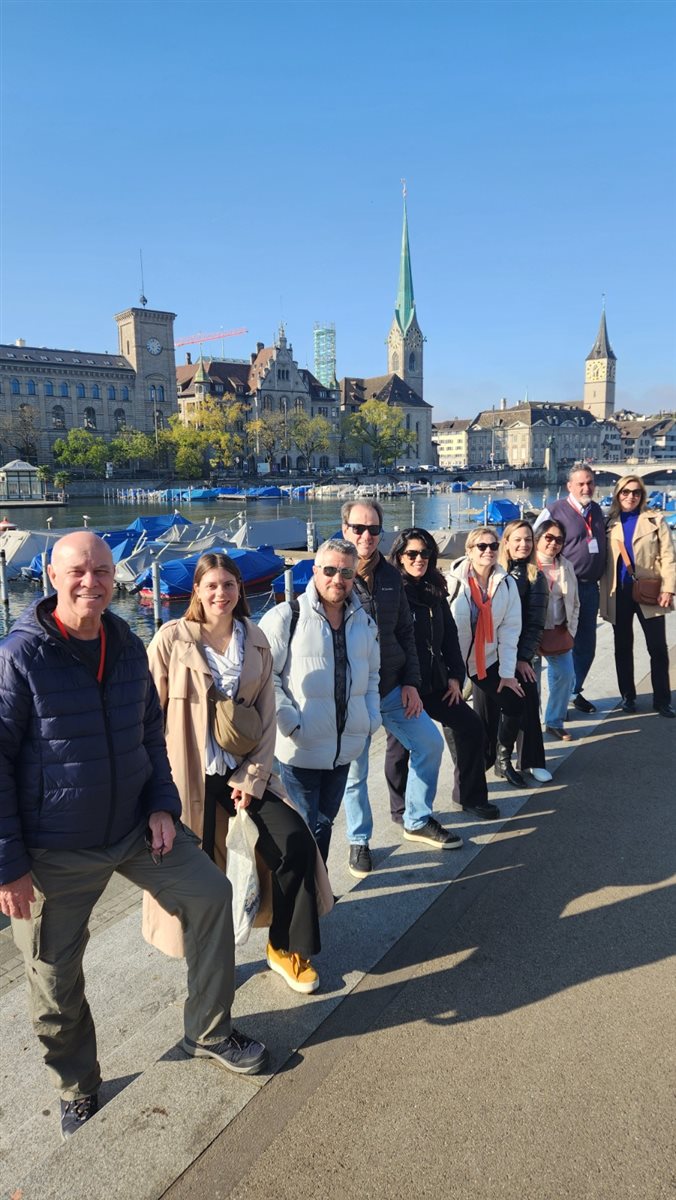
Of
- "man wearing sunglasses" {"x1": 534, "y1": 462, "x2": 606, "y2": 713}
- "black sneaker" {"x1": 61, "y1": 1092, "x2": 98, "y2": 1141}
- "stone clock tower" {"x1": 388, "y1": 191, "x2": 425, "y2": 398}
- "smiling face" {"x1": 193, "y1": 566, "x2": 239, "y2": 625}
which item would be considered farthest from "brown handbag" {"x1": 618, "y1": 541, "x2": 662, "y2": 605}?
"stone clock tower" {"x1": 388, "y1": 191, "x2": 425, "y2": 398}

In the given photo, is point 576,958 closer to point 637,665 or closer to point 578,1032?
point 578,1032

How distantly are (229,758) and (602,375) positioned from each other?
7214 inches

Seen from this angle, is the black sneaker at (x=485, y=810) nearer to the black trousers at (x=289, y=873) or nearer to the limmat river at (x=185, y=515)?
the black trousers at (x=289, y=873)

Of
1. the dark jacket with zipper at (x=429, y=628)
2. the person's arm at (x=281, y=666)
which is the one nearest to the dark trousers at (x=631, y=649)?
the dark jacket with zipper at (x=429, y=628)

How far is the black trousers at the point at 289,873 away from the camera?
308 cm

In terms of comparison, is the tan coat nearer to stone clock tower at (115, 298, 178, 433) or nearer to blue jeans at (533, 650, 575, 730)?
blue jeans at (533, 650, 575, 730)

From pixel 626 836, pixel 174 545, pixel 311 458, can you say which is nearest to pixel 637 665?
pixel 626 836

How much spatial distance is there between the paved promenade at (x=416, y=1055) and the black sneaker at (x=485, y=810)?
0.44 meters

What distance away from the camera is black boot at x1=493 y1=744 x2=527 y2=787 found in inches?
204

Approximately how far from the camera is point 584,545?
21.7ft

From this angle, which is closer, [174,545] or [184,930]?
[184,930]

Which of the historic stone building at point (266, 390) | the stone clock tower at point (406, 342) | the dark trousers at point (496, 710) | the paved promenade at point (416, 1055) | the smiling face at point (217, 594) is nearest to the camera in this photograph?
the paved promenade at point (416, 1055)

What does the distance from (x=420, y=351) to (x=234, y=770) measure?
158086mm

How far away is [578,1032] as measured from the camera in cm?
281
